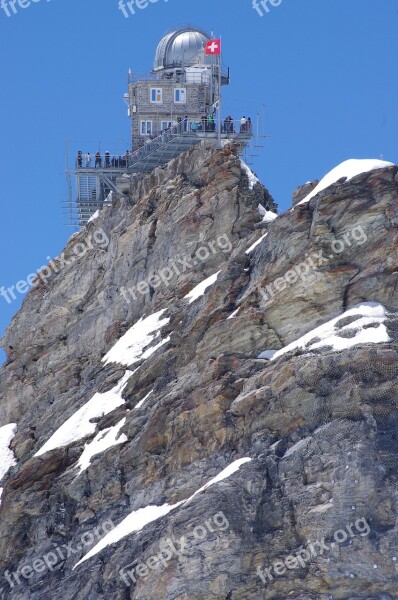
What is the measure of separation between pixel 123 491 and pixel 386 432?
1389 centimetres

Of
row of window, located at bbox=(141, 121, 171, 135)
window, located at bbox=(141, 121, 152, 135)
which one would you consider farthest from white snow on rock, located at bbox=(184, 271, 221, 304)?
window, located at bbox=(141, 121, 152, 135)

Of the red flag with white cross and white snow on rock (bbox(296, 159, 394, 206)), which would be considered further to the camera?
the red flag with white cross

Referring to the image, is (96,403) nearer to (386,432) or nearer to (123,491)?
(123,491)

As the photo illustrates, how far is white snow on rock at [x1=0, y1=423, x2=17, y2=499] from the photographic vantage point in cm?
8796

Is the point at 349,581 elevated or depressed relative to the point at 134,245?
depressed

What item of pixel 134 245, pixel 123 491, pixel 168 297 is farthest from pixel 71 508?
pixel 134 245

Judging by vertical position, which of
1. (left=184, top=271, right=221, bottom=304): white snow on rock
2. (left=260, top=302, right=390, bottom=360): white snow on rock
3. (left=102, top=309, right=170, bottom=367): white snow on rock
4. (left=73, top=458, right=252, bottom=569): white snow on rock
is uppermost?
(left=184, top=271, right=221, bottom=304): white snow on rock

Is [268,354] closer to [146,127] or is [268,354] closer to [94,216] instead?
[94,216]

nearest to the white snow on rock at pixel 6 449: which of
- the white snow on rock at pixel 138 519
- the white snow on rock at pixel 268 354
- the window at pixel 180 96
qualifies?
the white snow on rock at pixel 138 519

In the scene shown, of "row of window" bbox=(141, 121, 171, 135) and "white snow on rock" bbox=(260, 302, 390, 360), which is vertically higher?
"row of window" bbox=(141, 121, 171, 135)

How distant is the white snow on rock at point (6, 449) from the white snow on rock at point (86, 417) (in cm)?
483

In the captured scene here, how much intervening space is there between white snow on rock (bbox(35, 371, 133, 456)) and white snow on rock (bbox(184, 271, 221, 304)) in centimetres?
455

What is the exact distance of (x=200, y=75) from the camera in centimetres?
10925

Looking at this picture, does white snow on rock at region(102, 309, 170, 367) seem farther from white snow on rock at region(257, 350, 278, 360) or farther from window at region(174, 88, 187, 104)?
window at region(174, 88, 187, 104)
